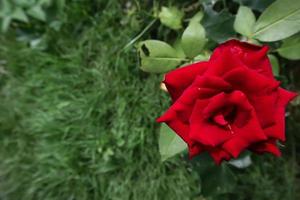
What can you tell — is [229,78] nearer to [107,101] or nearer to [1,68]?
[107,101]

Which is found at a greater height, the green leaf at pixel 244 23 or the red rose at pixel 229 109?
the green leaf at pixel 244 23

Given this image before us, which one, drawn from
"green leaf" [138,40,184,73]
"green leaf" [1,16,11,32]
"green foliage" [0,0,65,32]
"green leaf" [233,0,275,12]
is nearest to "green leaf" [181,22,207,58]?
"green leaf" [138,40,184,73]

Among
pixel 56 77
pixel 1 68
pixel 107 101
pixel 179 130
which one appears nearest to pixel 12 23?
pixel 1 68

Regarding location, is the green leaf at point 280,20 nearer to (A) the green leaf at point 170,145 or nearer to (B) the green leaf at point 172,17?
(A) the green leaf at point 170,145

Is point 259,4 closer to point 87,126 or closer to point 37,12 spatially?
point 87,126

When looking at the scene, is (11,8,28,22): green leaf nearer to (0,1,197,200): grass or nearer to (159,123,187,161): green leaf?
(0,1,197,200): grass

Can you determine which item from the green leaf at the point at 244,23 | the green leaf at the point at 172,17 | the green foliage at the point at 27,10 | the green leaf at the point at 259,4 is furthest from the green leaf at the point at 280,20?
the green foliage at the point at 27,10
